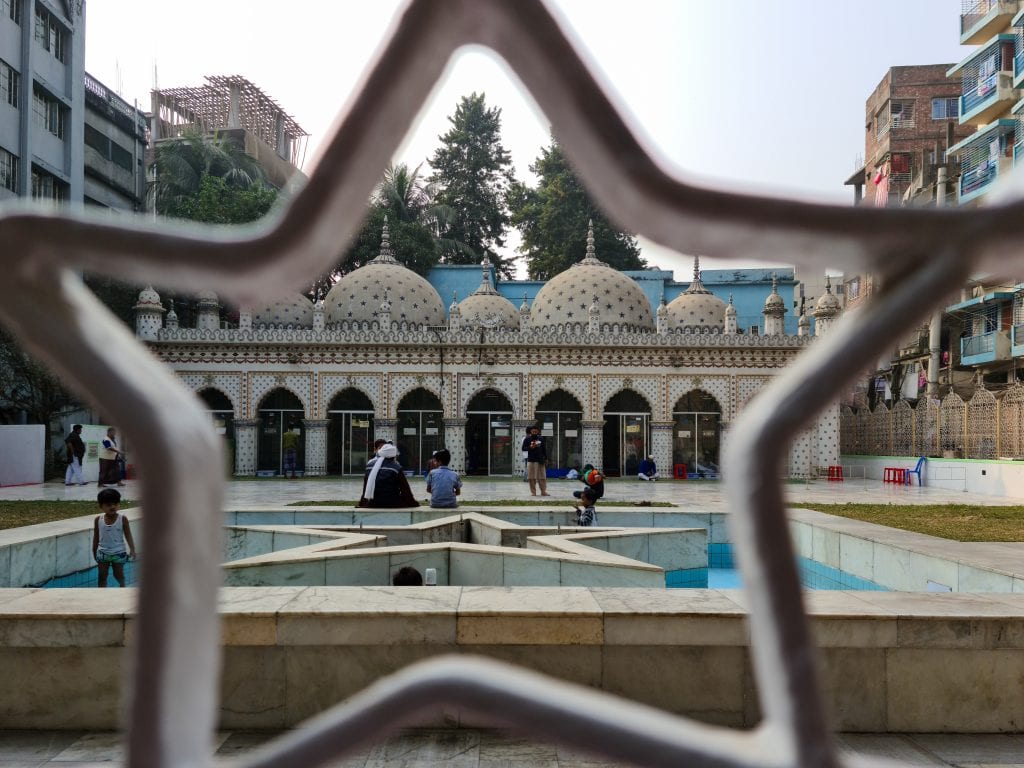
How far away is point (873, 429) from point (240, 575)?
21071 millimetres

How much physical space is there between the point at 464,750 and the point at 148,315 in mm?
21769

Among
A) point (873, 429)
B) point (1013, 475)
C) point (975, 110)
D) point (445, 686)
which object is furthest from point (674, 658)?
point (975, 110)

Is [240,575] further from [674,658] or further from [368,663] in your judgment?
[674,658]

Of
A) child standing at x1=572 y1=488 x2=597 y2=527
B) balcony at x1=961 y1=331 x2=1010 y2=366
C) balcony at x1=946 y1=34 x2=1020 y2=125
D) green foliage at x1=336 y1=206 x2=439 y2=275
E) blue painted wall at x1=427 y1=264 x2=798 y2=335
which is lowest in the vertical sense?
child standing at x1=572 y1=488 x2=597 y2=527

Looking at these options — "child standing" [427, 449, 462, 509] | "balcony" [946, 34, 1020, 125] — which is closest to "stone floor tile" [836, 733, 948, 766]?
"child standing" [427, 449, 462, 509]

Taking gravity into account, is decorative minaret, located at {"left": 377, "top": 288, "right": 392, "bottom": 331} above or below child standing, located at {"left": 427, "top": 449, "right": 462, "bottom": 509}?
above

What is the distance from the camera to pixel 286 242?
48.0 inches

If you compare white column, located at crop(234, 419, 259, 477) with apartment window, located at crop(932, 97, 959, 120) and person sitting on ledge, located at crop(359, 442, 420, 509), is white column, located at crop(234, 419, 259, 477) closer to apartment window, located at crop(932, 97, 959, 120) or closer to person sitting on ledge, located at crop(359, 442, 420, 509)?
person sitting on ledge, located at crop(359, 442, 420, 509)

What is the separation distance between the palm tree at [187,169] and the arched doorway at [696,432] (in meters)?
18.5

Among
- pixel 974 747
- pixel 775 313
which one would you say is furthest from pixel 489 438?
pixel 974 747

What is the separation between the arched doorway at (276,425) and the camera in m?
22.3

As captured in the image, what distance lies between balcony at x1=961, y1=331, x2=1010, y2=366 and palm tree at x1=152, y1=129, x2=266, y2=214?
25.1 metres

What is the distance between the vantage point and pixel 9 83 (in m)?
21.1

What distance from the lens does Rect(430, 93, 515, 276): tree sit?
1617 inches
